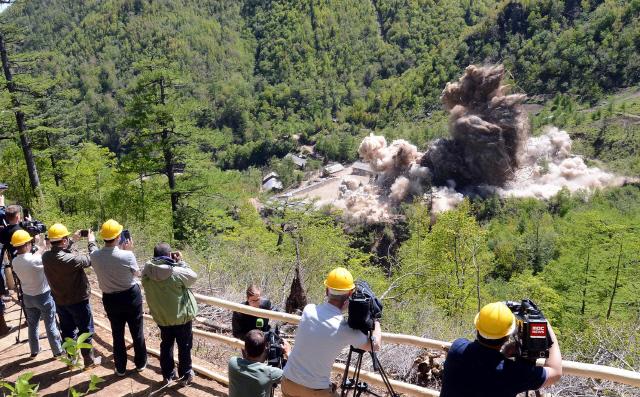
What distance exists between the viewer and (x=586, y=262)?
18531 millimetres

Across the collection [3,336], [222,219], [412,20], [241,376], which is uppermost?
[412,20]

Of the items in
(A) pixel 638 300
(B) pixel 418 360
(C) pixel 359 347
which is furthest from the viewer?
(A) pixel 638 300

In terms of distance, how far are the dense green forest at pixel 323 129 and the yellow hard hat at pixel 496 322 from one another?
4.19m

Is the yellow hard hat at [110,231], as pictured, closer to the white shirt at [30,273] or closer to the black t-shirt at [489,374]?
the white shirt at [30,273]

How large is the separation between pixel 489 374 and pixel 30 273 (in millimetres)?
4919

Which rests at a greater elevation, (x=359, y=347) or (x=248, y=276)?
(x=359, y=347)

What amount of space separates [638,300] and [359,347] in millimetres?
17462

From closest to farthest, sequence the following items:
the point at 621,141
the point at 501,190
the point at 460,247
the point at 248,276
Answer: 1. the point at 248,276
2. the point at 460,247
3. the point at 501,190
4. the point at 621,141

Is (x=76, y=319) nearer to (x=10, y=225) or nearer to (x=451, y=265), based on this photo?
(x=10, y=225)

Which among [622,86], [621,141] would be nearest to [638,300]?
[621,141]

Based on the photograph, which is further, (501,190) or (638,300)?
(501,190)

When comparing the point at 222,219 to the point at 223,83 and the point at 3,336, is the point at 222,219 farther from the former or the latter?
the point at 223,83

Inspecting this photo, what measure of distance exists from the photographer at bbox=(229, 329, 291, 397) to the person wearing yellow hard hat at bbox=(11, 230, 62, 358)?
10.0 feet

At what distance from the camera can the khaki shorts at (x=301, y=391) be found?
136 inches
